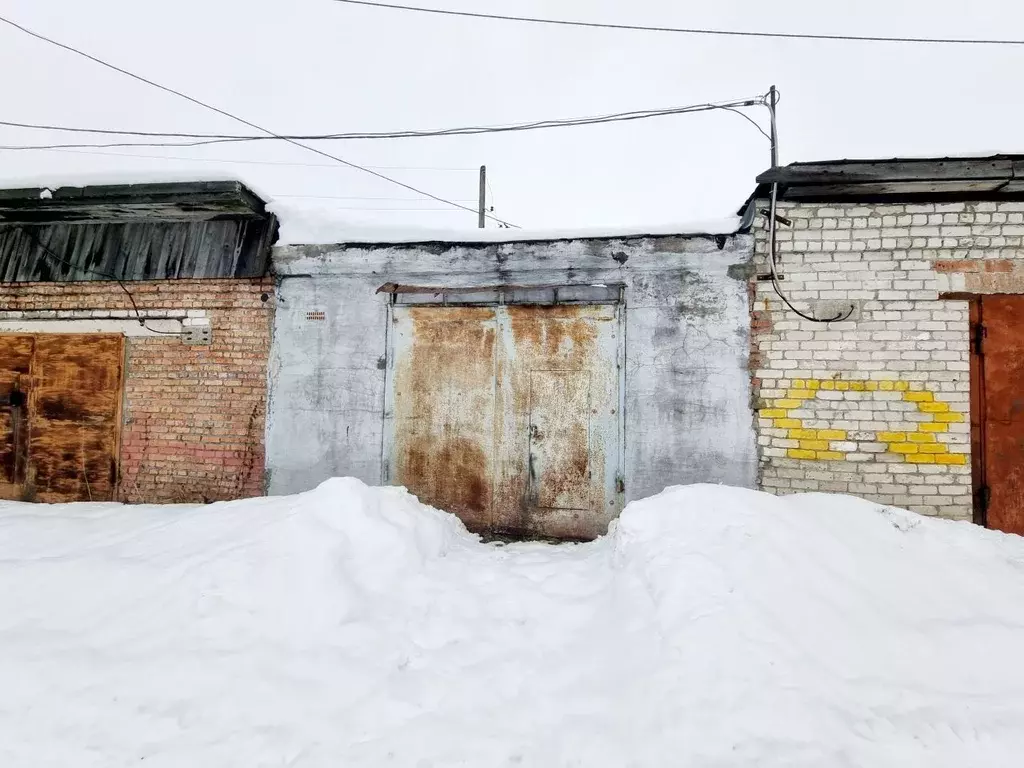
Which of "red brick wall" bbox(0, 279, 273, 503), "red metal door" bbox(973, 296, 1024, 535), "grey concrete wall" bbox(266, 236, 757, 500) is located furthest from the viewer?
"red brick wall" bbox(0, 279, 273, 503)

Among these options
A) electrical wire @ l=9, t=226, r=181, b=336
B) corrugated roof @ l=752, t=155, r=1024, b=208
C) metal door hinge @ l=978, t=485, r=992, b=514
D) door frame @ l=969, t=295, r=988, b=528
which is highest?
corrugated roof @ l=752, t=155, r=1024, b=208

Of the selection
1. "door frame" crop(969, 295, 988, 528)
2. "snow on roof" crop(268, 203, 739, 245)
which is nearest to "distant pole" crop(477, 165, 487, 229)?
"snow on roof" crop(268, 203, 739, 245)

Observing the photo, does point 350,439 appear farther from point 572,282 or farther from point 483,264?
point 572,282

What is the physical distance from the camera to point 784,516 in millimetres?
3061

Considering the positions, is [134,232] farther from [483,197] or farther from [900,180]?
[483,197]

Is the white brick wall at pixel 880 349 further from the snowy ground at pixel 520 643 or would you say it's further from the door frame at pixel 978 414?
the snowy ground at pixel 520 643

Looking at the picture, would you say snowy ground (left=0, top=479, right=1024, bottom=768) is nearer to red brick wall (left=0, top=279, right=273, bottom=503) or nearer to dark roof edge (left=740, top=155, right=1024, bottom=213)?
red brick wall (left=0, top=279, right=273, bottom=503)

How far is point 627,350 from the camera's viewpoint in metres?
4.31

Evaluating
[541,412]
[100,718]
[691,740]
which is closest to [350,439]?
[541,412]

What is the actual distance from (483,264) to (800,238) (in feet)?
9.52

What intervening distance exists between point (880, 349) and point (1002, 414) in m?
1.10

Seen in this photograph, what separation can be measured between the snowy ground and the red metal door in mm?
603

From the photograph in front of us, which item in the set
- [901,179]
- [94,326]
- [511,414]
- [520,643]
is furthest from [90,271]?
[901,179]

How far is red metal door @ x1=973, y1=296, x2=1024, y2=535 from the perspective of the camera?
12.5 ft
